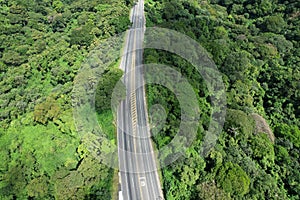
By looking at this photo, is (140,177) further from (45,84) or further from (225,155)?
(45,84)

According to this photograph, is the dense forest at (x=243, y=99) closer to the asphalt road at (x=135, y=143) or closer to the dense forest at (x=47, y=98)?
the asphalt road at (x=135, y=143)

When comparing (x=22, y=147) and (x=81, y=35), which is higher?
(x=81, y=35)

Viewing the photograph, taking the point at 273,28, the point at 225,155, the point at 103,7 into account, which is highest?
the point at 103,7

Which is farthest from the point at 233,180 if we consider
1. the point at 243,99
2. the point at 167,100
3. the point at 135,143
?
the point at 243,99

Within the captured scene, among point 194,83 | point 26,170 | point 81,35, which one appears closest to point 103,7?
point 81,35

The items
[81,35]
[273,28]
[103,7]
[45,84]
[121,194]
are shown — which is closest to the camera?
[121,194]

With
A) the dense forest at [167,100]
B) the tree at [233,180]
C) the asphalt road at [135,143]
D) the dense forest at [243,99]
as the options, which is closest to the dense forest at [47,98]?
the dense forest at [167,100]

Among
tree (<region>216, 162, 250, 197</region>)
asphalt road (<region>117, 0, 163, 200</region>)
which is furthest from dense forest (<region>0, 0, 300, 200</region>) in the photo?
asphalt road (<region>117, 0, 163, 200</region>)
